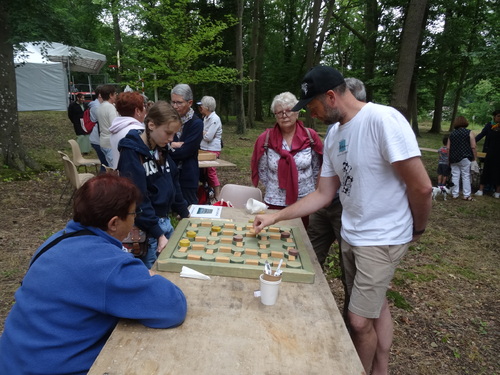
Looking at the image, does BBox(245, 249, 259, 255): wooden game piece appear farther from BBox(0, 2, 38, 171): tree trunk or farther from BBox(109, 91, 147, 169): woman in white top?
BBox(0, 2, 38, 171): tree trunk

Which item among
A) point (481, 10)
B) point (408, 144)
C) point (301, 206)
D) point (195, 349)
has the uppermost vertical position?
point (481, 10)

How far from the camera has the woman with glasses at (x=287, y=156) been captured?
3.13 meters

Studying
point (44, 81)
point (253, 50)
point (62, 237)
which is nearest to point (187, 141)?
point (62, 237)

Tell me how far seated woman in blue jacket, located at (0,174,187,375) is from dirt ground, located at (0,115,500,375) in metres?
2.05

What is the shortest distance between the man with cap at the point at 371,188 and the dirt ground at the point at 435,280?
114 centimetres

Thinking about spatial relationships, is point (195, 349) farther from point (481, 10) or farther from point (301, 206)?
point (481, 10)

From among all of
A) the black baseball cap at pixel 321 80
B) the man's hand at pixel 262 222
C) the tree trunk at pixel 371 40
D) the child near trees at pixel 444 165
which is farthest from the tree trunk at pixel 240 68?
the black baseball cap at pixel 321 80

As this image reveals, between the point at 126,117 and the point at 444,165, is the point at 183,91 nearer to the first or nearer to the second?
the point at 126,117

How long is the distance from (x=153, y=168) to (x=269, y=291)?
51.9 inches

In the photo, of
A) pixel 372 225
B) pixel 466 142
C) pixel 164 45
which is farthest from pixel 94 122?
pixel 466 142

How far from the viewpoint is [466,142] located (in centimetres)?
720

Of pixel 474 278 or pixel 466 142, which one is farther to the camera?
pixel 466 142

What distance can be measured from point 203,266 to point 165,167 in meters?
1.07

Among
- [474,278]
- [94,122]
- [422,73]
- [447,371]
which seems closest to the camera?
[447,371]
